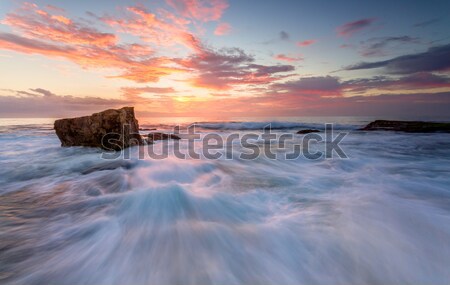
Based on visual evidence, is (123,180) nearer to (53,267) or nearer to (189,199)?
(189,199)

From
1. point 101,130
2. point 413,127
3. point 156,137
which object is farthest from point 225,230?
point 413,127

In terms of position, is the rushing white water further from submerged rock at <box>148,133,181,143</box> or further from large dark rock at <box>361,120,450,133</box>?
large dark rock at <box>361,120,450,133</box>

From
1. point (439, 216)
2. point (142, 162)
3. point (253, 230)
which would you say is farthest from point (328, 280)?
point (142, 162)

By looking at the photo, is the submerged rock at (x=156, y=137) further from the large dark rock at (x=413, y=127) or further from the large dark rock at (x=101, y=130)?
the large dark rock at (x=413, y=127)

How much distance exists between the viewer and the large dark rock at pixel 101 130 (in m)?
8.86

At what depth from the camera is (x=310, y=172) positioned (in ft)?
21.0

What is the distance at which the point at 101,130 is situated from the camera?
352 inches

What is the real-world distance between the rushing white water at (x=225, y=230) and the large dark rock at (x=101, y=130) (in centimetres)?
338

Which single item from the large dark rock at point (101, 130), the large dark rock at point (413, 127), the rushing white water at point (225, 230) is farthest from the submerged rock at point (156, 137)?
the large dark rock at point (413, 127)

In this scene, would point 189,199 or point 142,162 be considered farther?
point 142,162

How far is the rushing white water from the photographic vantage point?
2.26m

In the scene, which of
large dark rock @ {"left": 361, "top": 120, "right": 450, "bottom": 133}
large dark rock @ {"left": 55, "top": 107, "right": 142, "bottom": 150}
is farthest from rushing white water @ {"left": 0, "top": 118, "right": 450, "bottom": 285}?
large dark rock @ {"left": 361, "top": 120, "right": 450, "bottom": 133}

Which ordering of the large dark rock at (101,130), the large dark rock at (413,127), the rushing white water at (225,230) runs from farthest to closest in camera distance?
the large dark rock at (413,127), the large dark rock at (101,130), the rushing white water at (225,230)

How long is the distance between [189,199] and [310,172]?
147 inches
